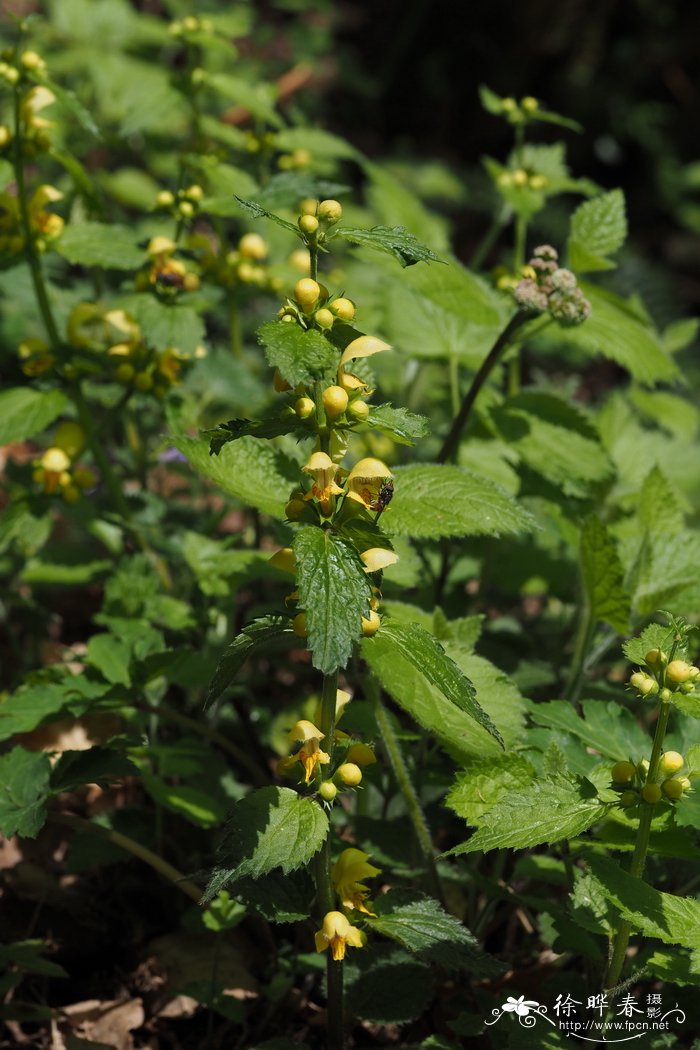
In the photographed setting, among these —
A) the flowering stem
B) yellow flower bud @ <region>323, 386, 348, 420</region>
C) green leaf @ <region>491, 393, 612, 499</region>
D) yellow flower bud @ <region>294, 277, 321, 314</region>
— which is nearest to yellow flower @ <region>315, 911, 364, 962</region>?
the flowering stem

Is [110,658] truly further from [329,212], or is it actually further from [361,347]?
[329,212]

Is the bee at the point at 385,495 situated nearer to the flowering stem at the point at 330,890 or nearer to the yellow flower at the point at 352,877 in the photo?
the flowering stem at the point at 330,890

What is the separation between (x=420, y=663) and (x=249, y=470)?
0.55 meters

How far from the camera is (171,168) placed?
5020mm

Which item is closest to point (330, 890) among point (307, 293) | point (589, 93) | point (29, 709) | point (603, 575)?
point (29, 709)

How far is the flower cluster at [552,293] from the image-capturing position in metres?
1.96

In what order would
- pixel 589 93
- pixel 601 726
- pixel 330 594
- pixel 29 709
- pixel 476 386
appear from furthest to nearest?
pixel 589 93, pixel 476 386, pixel 29 709, pixel 601 726, pixel 330 594

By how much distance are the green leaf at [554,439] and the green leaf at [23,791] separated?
1182mm

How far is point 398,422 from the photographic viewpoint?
1405 millimetres

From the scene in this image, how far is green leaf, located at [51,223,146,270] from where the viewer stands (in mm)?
2307

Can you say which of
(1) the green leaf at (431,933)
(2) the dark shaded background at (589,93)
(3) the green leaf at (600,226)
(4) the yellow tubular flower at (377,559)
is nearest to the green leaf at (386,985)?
(1) the green leaf at (431,933)

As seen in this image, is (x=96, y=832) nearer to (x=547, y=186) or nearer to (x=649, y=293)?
(x=547, y=186)

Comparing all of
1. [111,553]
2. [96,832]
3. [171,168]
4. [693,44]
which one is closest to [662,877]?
[96,832]

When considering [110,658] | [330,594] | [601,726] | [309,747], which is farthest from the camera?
[110,658]
